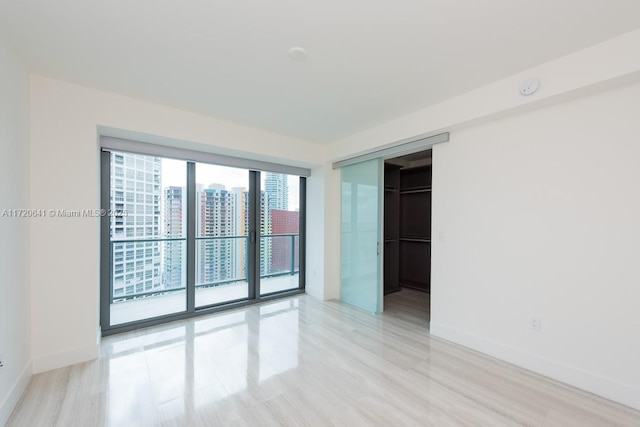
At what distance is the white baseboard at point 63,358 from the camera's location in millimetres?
2189

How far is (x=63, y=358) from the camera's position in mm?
2289

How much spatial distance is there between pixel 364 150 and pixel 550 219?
7.08ft

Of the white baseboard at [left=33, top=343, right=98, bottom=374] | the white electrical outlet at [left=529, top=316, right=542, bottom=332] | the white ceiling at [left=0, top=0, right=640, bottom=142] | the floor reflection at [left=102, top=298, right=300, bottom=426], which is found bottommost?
the floor reflection at [left=102, top=298, right=300, bottom=426]

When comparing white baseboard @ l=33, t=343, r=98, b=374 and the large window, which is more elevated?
the large window

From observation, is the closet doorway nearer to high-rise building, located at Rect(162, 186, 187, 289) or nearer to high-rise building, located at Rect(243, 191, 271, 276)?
high-rise building, located at Rect(243, 191, 271, 276)

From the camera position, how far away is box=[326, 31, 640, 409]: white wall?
1.86 m

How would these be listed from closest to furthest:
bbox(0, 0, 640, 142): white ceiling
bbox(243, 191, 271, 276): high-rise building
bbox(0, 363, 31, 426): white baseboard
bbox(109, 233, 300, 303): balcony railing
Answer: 1. bbox(0, 0, 640, 142): white ceiling
2. bbox(0, 363, 31, 426): white baseboard
3. bbox(109, 233, 300, 303): balcony railing
4. bbox(243, 191, 271, 276): high-rise building

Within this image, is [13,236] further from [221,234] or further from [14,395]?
[221,234]

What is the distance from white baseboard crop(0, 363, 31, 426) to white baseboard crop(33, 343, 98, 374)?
0.32 feet

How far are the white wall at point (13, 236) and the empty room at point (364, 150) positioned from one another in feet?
0.08

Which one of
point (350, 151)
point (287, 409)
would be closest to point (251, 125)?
point (350, 151)


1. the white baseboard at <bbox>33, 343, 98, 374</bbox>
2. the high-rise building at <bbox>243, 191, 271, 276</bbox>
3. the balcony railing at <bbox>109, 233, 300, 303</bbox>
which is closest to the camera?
the white baseboard at <bbox>33, 343, 98, 374</bbox>

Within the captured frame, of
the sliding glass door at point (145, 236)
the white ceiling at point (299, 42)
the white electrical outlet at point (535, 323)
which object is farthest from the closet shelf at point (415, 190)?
the sliding glass door at point (145, 236)

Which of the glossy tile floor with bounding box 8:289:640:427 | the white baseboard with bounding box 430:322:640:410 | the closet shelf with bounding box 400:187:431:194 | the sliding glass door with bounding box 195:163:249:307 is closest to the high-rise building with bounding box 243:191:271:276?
the sliding glass door with bounding box 195:163:249:307
